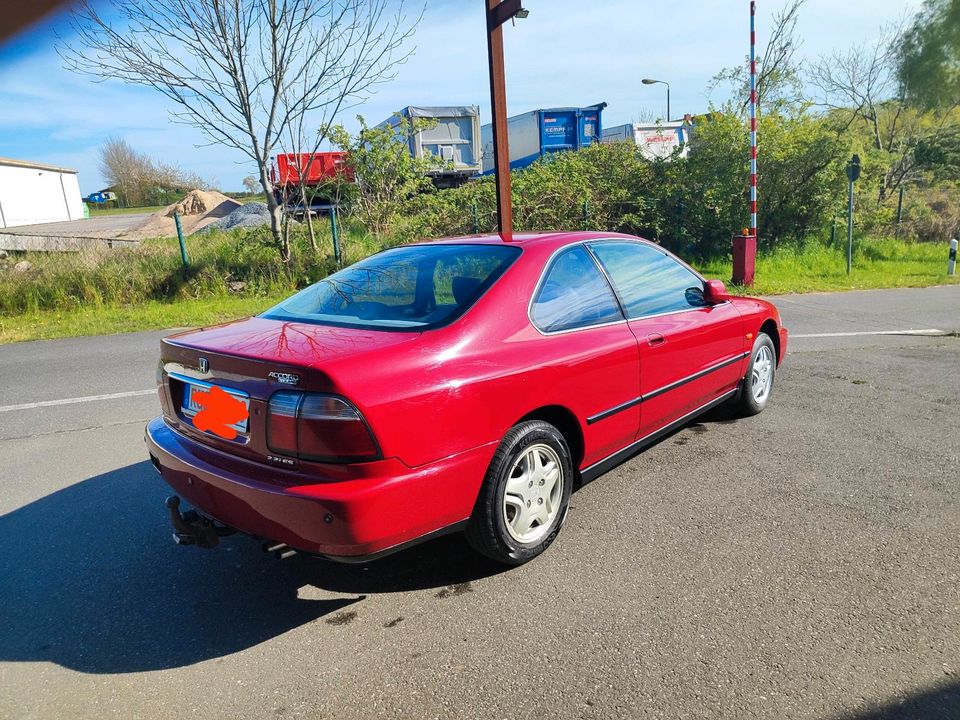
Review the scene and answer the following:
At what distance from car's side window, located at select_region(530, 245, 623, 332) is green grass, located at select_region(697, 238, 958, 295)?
990 centimetres

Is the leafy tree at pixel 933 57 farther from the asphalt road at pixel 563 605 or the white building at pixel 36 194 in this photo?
the white building at pixel 36 194

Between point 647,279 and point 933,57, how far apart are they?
120 feet

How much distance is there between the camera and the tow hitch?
263cm

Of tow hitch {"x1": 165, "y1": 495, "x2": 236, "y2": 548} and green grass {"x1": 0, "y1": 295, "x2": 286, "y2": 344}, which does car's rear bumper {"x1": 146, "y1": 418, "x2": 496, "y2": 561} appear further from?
green grass {"x1": 0, "y1": 295, "x2": 286, "y2": 344}

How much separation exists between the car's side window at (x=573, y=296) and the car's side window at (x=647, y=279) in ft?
0.42

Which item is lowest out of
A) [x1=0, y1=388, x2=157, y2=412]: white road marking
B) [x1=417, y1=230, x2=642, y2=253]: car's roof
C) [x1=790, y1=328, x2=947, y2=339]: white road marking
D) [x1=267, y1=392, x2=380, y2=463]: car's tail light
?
[x1=790, y1=328, x2=947, y2=339]: white road marking

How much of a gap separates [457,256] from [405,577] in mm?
1613

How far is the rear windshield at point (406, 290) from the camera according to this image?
2930 millimetres

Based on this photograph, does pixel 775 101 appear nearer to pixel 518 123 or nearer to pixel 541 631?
pixel 518 123

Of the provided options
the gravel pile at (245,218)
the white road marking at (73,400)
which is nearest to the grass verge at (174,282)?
the white road marking at (73,400)

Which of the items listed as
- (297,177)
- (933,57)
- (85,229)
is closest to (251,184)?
(297,177)

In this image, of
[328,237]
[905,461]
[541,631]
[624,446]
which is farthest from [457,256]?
[328,237]

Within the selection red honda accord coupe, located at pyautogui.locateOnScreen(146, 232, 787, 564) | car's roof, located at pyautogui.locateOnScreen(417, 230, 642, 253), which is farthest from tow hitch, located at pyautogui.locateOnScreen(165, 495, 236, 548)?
car's roof, located at pyautogui.locateOnScreen(417, 230, 642, 253)

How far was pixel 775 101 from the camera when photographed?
51.0 feet
